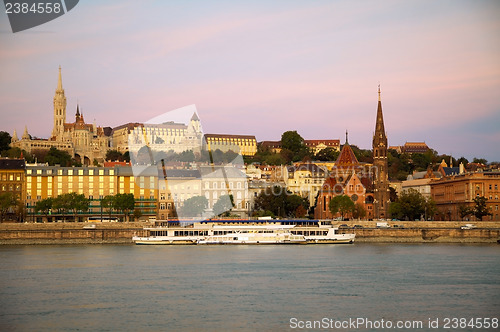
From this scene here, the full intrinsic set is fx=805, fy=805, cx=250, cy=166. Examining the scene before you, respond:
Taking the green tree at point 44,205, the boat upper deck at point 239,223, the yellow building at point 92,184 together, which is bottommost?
the boat upper deck at point 239,223

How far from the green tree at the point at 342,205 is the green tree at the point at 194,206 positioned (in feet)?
46.9

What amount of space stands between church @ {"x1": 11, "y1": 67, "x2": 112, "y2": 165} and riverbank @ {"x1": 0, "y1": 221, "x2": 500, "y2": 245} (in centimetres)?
7126

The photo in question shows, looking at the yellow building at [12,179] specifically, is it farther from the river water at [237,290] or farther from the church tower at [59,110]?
the church tower at [59,110]

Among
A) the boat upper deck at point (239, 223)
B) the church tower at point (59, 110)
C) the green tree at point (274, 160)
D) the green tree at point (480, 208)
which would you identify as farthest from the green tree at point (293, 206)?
the church tower at point (59, 110)

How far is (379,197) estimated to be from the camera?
314 feet

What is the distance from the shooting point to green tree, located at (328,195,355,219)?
89125 millimetres

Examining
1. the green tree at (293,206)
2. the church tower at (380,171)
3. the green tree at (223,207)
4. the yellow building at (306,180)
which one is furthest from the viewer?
the yellow building at (306,180)

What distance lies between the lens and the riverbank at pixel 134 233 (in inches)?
2847

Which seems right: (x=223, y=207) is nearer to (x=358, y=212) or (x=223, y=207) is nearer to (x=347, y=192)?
(x=358, y=212)

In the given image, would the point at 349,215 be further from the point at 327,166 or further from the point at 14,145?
the point at 14,145

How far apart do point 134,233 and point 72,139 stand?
9032 centimetres

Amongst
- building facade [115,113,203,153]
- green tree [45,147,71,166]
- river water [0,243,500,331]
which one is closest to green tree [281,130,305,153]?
building facade [115,113,203,153]

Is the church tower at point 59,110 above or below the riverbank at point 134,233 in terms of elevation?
above

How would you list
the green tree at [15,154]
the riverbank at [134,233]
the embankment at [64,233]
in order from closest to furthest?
the embankment at [64,233] < the riverbank at [134,233] < the green tree at [15,154]
